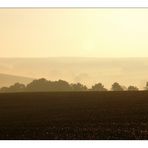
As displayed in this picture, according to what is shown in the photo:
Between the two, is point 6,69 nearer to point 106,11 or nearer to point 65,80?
point 65,80

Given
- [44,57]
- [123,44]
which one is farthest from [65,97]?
[123,44]

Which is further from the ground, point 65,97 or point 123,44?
point 123,44

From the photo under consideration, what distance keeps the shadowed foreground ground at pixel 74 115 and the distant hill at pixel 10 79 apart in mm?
119

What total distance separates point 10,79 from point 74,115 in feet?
2.51

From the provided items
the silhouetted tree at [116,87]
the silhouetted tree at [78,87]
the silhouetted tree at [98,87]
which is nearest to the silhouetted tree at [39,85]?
the silhouetted tree at [78,87]

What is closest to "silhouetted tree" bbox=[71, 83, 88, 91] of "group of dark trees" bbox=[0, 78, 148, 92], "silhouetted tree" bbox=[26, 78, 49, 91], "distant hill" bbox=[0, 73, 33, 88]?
"group of dark trees" bbox=[0, 78, 148, 92]

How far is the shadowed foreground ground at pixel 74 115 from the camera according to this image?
4711mm

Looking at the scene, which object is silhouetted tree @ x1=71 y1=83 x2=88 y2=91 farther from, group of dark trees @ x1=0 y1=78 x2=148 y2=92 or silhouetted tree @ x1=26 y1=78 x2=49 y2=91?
silhouetted tree @ x1=26 y1=78 x2=49 y2=91

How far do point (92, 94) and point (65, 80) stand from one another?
1.03 ft

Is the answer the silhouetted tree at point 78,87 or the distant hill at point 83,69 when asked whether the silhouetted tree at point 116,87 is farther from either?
the silhouetted tree at point 78,87

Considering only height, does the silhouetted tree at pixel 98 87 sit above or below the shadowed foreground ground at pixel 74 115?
above

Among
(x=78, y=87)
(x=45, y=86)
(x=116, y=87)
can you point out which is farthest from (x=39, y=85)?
(x=116, y=87)

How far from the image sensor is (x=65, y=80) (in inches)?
188
